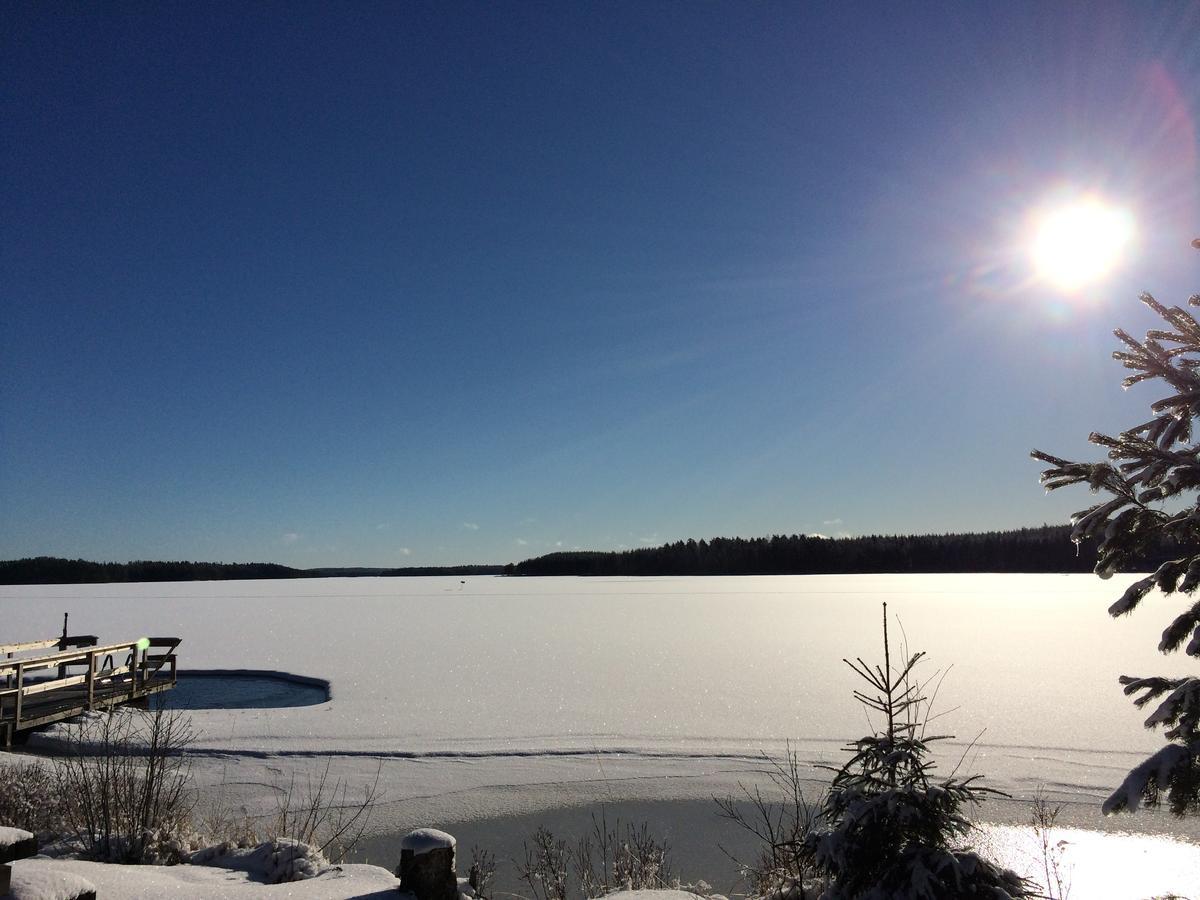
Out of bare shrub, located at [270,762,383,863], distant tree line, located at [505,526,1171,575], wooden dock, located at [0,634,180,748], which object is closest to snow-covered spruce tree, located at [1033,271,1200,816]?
bare shrub, located at [270,762,383,863]

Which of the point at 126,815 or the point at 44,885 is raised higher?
the point at 44,885

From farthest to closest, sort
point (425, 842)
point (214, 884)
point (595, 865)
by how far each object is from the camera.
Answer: point (595, 865) → point (214, 884) → point (425, 842)

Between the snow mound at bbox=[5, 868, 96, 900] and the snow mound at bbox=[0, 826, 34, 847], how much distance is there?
27 cm

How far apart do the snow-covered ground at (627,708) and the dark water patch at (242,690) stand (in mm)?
517

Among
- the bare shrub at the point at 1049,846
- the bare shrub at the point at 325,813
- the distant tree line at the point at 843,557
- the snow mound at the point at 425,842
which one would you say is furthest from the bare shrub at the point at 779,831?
the distant tree line at the point at 843,557

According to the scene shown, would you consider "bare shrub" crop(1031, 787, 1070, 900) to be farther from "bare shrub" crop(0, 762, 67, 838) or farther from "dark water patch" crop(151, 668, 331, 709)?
"dark water patch" crop(151, 668, 331, 709)

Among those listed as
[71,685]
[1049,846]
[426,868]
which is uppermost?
[426,868]

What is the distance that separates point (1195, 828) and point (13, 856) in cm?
896

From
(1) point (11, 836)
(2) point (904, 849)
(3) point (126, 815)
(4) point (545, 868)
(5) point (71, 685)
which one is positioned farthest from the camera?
(5) point (71, 685)

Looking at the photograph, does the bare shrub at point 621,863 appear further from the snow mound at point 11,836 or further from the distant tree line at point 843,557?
the distant tree line at point 843,557

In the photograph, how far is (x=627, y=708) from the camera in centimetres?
1306

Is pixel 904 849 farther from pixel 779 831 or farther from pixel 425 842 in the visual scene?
pixel 779 831

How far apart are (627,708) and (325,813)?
6.37m

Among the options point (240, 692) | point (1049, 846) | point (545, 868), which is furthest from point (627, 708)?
point (240, 692)
